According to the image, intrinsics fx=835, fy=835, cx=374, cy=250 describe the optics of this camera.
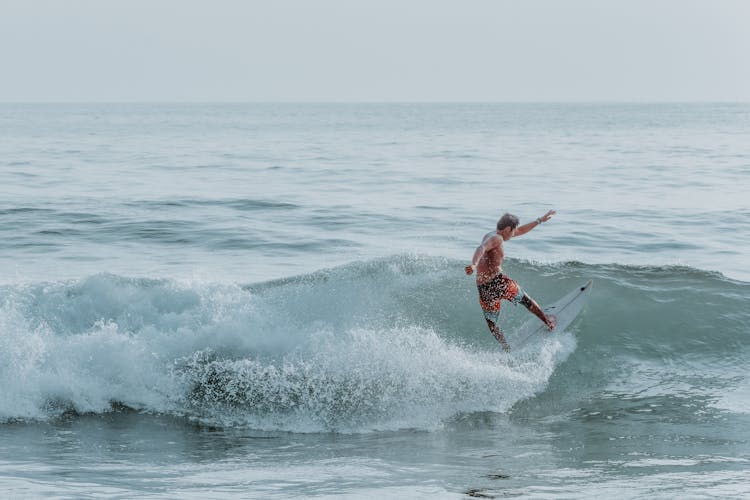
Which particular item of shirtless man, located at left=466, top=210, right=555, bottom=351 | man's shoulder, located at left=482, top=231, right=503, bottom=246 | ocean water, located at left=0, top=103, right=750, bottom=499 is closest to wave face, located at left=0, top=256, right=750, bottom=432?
ocean water, located at left=0, top=103, right=750, bottom=499

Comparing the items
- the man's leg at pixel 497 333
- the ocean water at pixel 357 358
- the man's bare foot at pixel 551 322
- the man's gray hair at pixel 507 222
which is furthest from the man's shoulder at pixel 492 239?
the man's bare foot at pixel 551 322

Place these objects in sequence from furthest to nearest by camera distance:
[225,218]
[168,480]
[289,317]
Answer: [225,218]
[289,317]
[168,480]

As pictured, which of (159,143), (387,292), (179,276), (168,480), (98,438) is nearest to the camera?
(168,480)

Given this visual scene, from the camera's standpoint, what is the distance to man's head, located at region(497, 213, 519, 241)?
33.5 feet

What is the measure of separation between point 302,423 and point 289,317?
2.66 meters

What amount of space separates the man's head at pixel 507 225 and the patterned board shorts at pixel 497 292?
2.09 ft

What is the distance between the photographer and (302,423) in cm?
925

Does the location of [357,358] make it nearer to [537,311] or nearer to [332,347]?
[332,347]

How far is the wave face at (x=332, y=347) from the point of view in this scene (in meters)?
9.66

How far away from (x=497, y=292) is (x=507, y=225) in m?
0.99

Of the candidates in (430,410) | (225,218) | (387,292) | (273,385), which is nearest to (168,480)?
(273,385)

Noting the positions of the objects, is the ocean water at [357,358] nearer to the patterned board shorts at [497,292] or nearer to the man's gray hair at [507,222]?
the patterned board shorts at [497,292]

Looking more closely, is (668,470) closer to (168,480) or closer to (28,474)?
(168,480)

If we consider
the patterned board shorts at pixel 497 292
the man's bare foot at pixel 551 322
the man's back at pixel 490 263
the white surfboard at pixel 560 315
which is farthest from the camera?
the white surfboard at pixel 560 315
